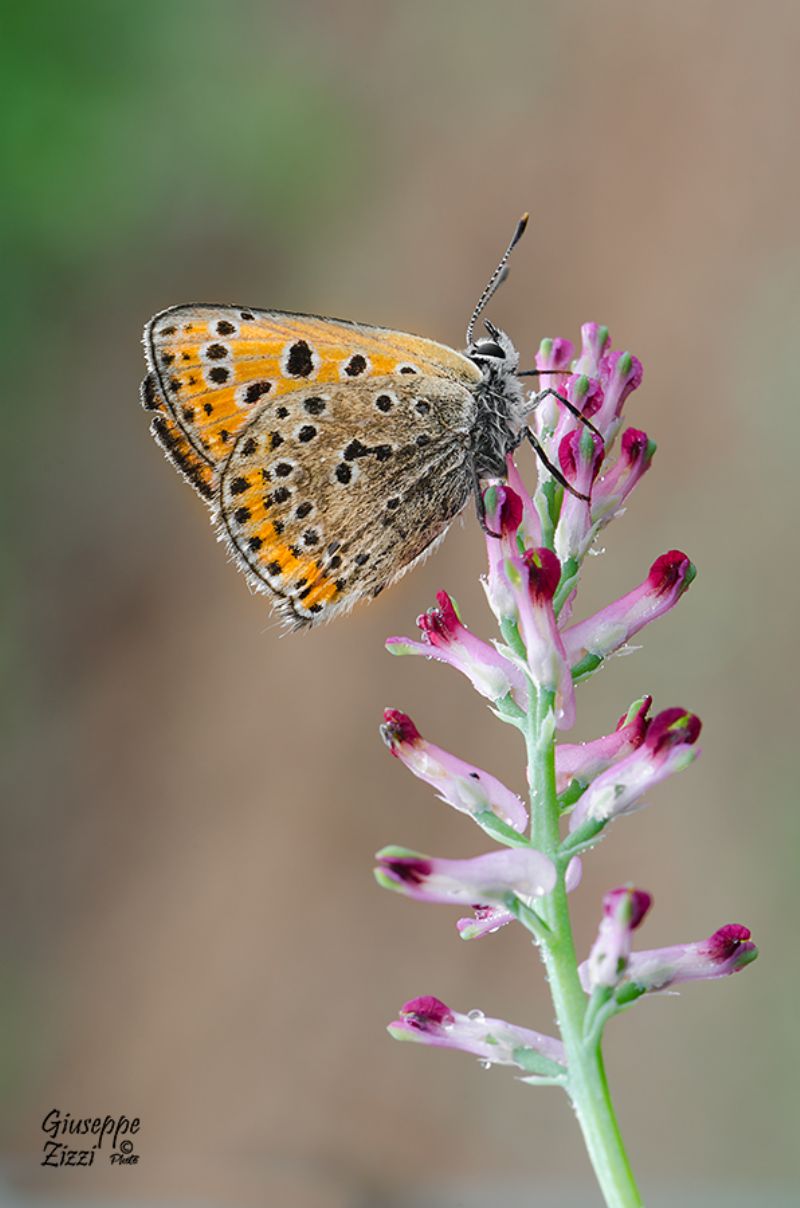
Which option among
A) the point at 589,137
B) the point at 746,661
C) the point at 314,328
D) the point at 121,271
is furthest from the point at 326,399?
the point at 589,137

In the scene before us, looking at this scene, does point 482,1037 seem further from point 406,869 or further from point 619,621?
point 619,621

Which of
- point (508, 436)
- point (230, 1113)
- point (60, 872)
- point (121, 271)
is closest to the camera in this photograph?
point (508, 436)

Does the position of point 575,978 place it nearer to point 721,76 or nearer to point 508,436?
point 508,436

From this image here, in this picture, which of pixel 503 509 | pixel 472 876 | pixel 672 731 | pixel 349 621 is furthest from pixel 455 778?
pixel 349 621

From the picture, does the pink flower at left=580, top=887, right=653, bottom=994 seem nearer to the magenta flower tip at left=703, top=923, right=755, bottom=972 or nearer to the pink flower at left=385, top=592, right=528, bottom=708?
the magenta flower tip at left=703, top=923, right=755, bottom=972
